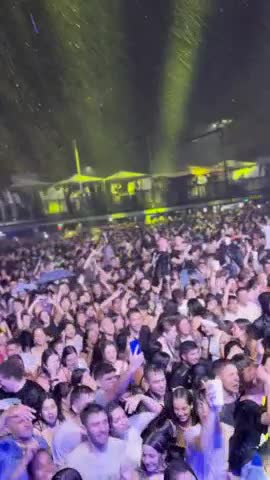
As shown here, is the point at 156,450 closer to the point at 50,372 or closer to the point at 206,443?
the point at 206,443

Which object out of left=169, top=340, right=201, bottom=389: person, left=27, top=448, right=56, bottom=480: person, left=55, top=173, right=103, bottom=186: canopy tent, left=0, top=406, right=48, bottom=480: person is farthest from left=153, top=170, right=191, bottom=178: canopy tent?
left=27, top=448, right=56, bottom=480: person

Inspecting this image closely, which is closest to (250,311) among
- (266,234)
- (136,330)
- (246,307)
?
(246,307)

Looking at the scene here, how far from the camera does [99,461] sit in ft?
5.63

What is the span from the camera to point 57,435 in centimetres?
194

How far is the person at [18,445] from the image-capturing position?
1.68 m

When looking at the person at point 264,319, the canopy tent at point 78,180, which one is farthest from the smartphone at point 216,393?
the canopy tent at point 78,180

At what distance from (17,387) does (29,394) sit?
0.29 feet

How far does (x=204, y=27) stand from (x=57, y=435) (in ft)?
17.4

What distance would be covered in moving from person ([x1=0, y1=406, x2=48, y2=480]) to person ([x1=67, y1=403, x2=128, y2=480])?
16 cm

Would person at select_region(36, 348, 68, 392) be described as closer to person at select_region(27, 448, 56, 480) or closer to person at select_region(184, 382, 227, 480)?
person at select_region(27, 448, 56, 480)

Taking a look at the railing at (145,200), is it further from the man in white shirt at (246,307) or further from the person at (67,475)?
the person at (67,475)

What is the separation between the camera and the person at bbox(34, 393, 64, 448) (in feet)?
6.76

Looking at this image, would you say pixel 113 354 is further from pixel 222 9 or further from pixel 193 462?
pixel 222 9

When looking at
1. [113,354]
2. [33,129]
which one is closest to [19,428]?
[113,354]
